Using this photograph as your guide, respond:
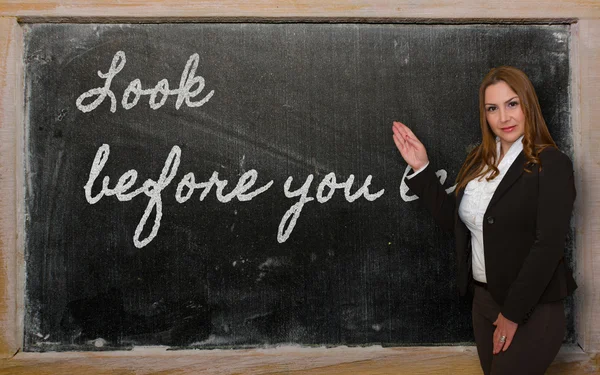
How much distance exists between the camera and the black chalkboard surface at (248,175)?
2.44 metres

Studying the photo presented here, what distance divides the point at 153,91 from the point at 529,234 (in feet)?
5.66

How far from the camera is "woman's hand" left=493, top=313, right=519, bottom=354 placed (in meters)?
1.87

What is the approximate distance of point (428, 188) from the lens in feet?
7.51

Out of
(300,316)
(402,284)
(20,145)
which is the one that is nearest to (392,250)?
(402,284)

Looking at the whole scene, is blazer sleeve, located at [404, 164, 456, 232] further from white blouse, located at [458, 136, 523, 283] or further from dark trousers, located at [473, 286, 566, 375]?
dark trousers, located at [473, 286, 566, 375]

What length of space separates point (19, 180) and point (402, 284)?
1.85 metres

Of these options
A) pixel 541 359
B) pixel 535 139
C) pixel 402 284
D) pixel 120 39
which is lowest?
pixel 541 359

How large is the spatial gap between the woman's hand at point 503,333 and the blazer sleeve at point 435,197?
20.0 inches

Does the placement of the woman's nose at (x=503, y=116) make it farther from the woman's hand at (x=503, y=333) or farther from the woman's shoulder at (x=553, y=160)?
the woman's hand at (x=503, y=333)

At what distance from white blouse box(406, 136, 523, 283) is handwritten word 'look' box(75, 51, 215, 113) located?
1245mm

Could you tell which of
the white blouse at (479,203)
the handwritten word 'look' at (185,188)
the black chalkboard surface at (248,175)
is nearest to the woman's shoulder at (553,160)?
the white blouse at (479,203)

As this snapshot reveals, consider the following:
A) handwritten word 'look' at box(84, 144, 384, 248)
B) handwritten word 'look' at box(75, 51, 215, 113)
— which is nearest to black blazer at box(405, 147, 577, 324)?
handwritten word 'look' at box(84, 144, 384, 248)
